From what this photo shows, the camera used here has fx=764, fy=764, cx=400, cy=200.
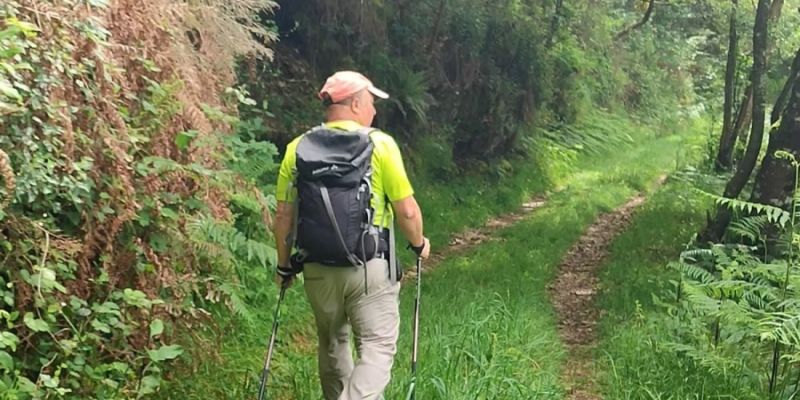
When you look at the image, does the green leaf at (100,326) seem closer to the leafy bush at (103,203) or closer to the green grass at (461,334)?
the leafy bush at (103,203)

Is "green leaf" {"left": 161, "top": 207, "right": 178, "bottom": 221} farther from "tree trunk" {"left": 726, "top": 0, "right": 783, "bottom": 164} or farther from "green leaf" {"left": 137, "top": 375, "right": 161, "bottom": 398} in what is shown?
"tree trunk" {"left": 726, "top": 0, "right": 783, "bottom": 164}

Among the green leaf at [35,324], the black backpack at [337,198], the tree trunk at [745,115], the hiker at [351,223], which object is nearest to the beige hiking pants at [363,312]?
the hiker at [351,223]

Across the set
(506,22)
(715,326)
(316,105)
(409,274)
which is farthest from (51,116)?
(506,22)

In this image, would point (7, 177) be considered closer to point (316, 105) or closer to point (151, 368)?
point (151, 368)

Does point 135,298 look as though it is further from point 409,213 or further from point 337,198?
point 409,213

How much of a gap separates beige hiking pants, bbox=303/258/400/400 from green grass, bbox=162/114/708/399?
0.79 meters

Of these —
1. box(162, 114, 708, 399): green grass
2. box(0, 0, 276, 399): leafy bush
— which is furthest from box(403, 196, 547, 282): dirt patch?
box(0, 0, 276, 399): leafy bush

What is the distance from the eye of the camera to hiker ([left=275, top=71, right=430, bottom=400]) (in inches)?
161

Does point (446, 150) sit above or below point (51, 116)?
below

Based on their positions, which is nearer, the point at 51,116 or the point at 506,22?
the point at 51,116

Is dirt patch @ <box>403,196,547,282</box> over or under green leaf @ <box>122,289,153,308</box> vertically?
under

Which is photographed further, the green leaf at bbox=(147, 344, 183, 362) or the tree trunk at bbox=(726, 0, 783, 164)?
the tree trunk at bbox=(726, 0, 783, 164)

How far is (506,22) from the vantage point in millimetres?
16625

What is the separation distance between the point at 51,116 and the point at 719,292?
4.80 metres
